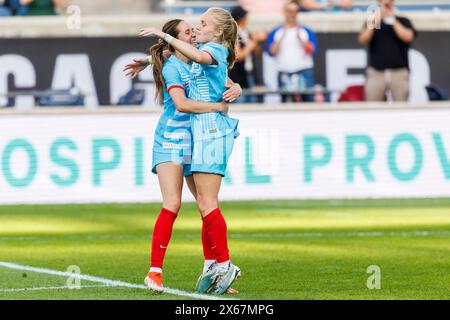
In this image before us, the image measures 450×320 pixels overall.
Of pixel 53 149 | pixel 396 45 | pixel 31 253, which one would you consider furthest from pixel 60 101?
pixel 31 253

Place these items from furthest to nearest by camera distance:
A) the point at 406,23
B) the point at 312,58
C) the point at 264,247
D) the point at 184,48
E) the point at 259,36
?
the point at 312,58 → the point at 259,36 → the point at 406,23 → the point at 264,247 → the point at 184,48

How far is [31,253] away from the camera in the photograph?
13797 millimetres

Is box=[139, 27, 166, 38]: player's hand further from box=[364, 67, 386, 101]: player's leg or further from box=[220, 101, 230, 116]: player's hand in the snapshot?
box=[364, 67, 386, 101]: player's leg

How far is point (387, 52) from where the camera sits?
71.7 feet

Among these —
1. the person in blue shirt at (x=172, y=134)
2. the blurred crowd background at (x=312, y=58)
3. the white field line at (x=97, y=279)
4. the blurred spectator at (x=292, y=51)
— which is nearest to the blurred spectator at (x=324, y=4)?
the blurred crowd background at (x=312, y=58)

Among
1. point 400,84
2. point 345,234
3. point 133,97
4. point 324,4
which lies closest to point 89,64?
point 133,97

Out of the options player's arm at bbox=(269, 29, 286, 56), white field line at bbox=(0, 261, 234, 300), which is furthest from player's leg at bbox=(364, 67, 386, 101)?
white field line at bbox=(0, 261, 234, 300)

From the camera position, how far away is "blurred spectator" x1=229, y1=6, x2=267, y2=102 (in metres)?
21.6

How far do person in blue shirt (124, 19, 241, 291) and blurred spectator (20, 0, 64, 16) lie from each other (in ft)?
45.2

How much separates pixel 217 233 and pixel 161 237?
0.42 m

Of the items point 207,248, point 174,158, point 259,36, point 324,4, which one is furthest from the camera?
point 324,4

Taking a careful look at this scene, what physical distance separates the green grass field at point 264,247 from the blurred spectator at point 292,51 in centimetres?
262

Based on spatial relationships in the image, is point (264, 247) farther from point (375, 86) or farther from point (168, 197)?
point (375, 86)

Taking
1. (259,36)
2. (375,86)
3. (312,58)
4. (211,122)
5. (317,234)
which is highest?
(259,36)
